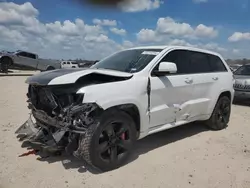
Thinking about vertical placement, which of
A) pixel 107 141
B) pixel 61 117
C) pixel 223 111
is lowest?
pixel 223 111

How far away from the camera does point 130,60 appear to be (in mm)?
4852

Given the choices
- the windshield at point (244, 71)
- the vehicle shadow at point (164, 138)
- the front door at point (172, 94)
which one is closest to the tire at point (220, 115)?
the vehicle shadow at point (164, 138)

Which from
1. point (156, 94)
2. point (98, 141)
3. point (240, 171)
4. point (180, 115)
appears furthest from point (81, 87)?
point (240, 171)

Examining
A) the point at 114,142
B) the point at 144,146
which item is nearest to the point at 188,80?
the point at 144,146

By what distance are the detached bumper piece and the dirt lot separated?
Answer: 0.23 meters

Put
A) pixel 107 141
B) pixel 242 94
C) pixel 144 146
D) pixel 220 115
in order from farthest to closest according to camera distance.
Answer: pixel 242 94 < pixel 220 115 < pixel 144 146 < pixel 107 141

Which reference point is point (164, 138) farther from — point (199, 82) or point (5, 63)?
point (5, 63)

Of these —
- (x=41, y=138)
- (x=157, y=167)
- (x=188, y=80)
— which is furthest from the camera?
(x=188, y=80)

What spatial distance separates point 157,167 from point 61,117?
5.41 feet

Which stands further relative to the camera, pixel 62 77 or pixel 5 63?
pixel 5 63

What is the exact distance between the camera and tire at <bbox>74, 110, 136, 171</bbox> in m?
3.62

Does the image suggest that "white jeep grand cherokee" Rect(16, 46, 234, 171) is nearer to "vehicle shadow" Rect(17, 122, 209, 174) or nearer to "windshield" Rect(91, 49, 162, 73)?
"windshield" Rect(91, 49, 162, 73)

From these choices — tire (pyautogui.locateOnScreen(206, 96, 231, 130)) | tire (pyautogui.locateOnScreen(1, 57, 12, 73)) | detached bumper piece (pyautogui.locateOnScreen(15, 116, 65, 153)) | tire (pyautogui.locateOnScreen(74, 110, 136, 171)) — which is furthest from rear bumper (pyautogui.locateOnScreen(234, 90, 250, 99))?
tire (pyautogui.locateOnScreen(1, 57, 12, 73))

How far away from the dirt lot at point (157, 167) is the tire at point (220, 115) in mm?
463
